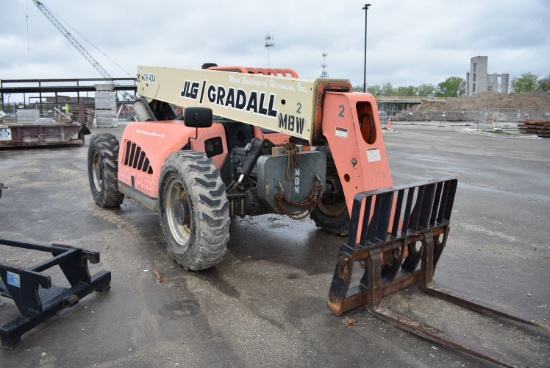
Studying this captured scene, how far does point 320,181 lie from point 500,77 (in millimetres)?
132034

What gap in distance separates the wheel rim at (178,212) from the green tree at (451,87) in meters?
146

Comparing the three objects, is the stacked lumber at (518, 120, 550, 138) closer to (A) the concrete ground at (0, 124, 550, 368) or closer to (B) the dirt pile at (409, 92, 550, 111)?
(A) the concrete ground at (0, 124, 550, 368)

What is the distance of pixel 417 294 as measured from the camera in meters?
4.83

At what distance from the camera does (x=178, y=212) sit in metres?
5.55

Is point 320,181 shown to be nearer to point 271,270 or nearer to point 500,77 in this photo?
point 271,270

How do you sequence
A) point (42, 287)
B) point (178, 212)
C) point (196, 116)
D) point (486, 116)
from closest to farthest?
1. point (42, 287)
2. point (196, 116)
3. point (178, 212)
4. point (486, 116)

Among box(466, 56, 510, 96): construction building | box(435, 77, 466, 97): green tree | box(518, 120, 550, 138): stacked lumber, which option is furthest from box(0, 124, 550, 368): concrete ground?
box(435, 77, 466, 97): green tree

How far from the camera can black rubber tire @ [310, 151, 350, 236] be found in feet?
22.3

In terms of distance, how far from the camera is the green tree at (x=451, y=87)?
140 meters

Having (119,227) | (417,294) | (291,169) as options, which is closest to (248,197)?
(291,169)

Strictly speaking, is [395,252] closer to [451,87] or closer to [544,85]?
[544,85]

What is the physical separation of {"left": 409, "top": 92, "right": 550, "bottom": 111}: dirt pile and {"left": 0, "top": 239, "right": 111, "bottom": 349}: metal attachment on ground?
8423 cm

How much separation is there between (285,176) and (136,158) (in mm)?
2567

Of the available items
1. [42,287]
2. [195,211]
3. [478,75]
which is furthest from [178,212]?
[478,75]
